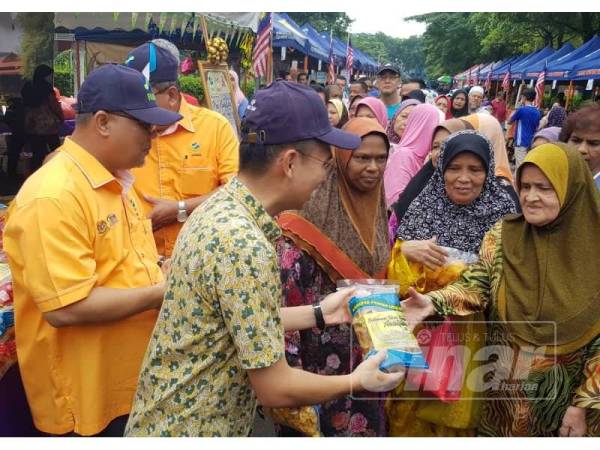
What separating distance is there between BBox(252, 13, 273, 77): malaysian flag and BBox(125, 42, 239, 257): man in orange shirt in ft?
13.8

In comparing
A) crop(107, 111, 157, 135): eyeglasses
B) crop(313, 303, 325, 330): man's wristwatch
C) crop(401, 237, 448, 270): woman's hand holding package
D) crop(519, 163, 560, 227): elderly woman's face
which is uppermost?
crop(107, 111, 157, 135): eyeglasses

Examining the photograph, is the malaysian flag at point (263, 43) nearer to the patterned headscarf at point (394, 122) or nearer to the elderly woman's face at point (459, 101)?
the patterned headscarf at point (394, 122)

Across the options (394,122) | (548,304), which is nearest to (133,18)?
(394,122)

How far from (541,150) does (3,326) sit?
6.97ft

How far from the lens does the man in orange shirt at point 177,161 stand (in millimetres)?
2955

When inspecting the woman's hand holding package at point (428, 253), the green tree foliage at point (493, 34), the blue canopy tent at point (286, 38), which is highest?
the green tree foliage at point (493, 34)

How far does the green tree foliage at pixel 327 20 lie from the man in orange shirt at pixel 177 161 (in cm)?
3679

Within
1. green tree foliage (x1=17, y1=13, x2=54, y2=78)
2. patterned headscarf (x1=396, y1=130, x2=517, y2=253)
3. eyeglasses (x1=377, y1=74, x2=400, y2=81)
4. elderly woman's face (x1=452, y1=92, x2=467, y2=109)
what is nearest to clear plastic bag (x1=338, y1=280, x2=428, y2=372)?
patterned headscarf (x1=396, y1=130, x2=517, y2=253)

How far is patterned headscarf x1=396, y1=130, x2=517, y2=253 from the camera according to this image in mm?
2660

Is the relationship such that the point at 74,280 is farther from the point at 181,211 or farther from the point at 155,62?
the point at 155,62

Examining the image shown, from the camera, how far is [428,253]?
2.51 metres

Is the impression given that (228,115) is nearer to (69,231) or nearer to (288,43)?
(69,231)

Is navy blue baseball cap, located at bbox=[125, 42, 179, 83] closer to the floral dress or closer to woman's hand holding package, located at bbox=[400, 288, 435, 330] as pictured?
the floral dress

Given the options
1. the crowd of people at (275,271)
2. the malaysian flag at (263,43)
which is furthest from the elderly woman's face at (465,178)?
the malaysian flag at (263,43)
